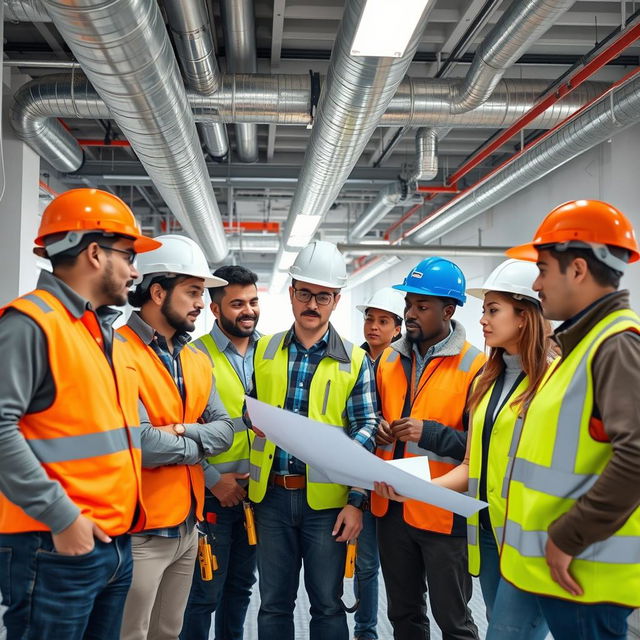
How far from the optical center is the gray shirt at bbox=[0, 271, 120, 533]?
1.45 m

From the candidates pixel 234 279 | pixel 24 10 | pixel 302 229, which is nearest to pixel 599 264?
pixel 234 279

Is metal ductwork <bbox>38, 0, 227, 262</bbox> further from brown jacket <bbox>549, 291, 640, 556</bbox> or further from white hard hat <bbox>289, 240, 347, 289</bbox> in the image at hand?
brown jacket <bbox>549, 291, 640, 556</bbox>

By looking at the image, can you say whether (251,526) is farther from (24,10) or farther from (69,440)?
(24,10)

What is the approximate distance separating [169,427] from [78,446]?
519mm

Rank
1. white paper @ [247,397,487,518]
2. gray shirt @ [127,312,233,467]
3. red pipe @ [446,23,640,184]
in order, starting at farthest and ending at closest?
red pipe @ [446,23,640,184] < gray shirt @ [127,312,233,467] < white paper @ [247,397,487,518]

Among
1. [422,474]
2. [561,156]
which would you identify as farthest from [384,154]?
[422,474]

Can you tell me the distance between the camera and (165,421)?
2.14m

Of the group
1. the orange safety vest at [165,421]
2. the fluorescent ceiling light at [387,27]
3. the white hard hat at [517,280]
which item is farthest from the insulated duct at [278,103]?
the orange safety vest at [165,421]

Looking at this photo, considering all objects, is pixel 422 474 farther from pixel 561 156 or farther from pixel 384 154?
pixel 384 154

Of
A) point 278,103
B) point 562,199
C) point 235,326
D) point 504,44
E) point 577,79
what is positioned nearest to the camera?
point 235,326

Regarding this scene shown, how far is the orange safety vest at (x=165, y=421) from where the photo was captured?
2.08 metres

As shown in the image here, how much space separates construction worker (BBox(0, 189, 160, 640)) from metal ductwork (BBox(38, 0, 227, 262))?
1.33 m

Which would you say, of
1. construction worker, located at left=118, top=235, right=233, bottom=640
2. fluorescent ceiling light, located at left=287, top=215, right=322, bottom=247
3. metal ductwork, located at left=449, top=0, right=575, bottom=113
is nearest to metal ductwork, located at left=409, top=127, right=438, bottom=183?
metal ductwork, located at left=449, top=0, right=575, bottom=113

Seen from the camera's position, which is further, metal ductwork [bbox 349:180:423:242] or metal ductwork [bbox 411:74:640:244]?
metal ductwork [bbox 349:180:423:242]
